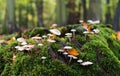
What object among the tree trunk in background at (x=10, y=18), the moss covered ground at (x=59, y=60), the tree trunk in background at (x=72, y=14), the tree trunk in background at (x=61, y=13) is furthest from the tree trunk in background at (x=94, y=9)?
the tree trunk in background at (x=72, y=14)

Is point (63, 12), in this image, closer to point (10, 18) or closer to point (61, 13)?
point (61, 13)

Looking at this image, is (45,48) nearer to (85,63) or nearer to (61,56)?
(61,56)

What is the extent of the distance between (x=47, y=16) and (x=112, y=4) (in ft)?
44.4

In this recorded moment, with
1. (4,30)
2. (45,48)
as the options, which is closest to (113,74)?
(45,48)

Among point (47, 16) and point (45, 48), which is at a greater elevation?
point (45, 48)

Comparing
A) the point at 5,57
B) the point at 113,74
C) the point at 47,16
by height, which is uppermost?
the point at 5,57

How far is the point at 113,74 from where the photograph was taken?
4348 millimetres

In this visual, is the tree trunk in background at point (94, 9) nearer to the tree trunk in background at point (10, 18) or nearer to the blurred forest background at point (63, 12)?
the blurred forest background at point (63, 12)

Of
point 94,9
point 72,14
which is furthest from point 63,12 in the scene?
point 72,14

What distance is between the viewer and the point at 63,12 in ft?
68.9

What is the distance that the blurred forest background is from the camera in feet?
54.2

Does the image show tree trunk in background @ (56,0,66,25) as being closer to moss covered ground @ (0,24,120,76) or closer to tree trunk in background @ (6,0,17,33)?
tree trunk in background @ (6,0,17,33)

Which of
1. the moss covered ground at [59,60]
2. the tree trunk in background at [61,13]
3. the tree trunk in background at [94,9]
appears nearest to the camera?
the moss covered ground at [59,60]

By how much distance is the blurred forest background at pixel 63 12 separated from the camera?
1652 cm
